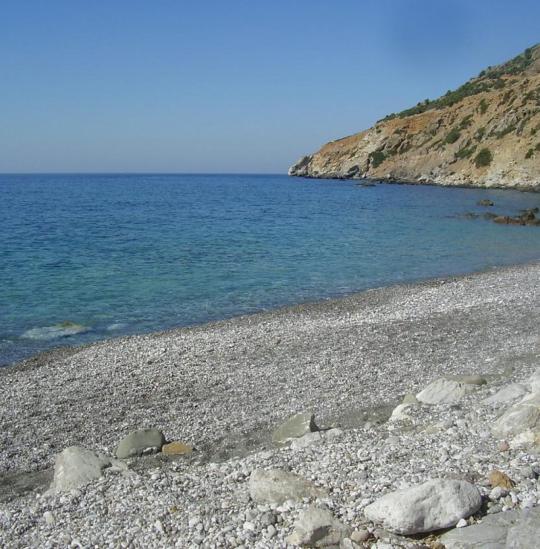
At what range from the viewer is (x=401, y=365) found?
14.5 metres

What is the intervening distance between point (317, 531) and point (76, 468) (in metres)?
4.28

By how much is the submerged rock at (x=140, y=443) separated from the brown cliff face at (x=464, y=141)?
77.5 m

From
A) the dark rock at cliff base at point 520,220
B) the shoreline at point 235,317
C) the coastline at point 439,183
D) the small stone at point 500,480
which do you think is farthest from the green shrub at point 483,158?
the small stone at point 500,480

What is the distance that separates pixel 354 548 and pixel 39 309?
18350mm

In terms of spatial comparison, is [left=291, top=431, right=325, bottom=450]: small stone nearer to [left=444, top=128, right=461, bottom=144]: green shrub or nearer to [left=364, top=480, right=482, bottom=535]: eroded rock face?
[left=364, top=480, right=482, bottom=535]: eroded rock face

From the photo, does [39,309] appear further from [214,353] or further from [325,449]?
[325,449]

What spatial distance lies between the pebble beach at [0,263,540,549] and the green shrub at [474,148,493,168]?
75372mm

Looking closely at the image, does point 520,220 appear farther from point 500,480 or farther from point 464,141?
point 464,141

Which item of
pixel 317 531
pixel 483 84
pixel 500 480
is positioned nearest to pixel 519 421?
pixel 500 480

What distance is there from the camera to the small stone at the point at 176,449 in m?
10.4

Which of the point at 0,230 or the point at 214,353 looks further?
the point at 0,230

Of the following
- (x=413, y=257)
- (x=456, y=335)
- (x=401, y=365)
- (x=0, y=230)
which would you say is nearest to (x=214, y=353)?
(x=401, y=365)

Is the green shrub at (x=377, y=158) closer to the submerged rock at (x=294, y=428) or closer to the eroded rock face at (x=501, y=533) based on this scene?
the submerged rock at (x=294, y=428)

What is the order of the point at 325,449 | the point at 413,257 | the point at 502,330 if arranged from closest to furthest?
the point at 325,449
the point at 502,330
the point at 413,257
